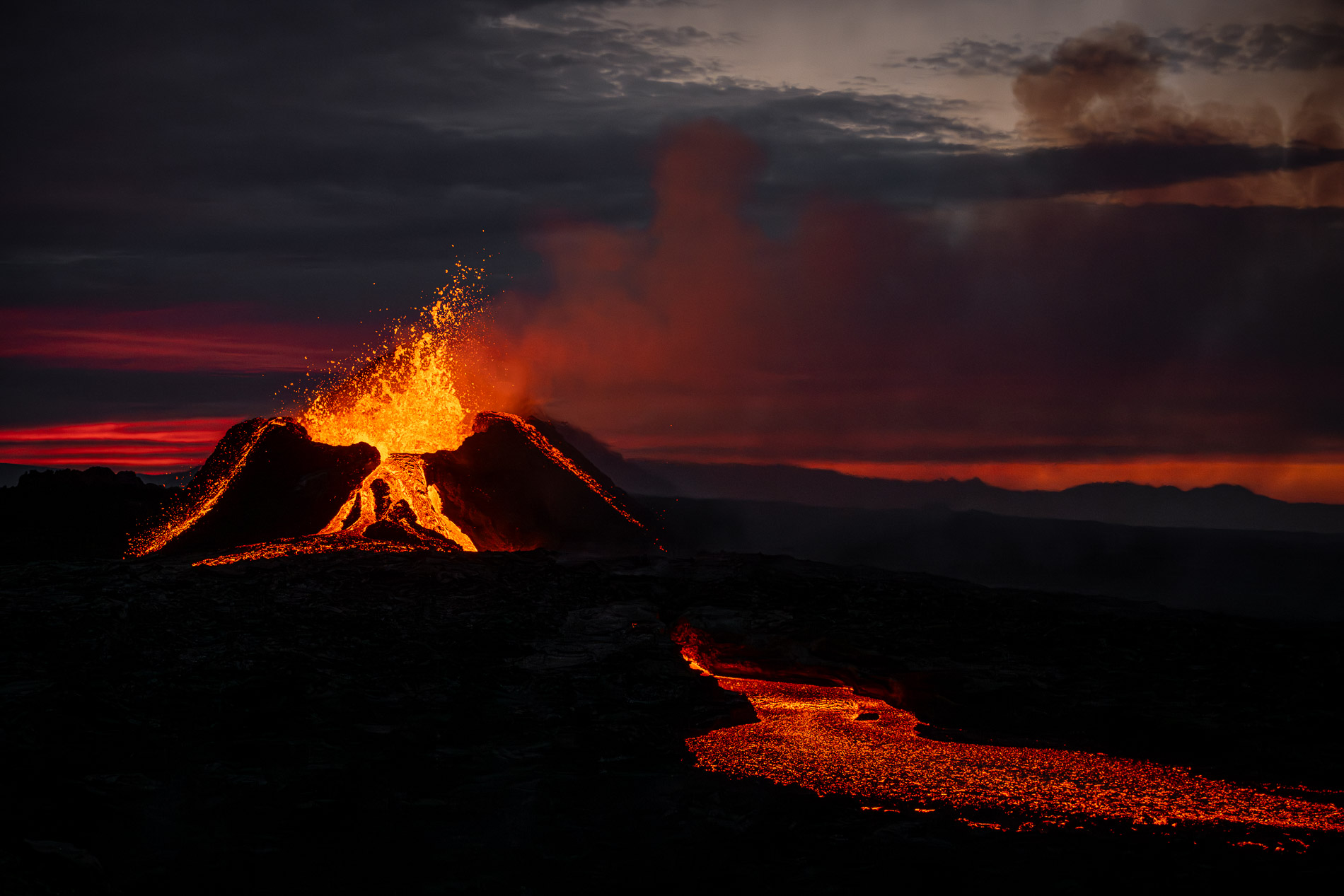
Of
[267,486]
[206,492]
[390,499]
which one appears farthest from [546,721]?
[206,492]

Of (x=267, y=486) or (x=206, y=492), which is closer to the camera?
(x=267, y=486)

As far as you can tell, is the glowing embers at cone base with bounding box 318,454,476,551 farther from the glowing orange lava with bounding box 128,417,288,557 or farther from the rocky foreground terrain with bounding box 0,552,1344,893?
the rocky foreground terrain with bounding box 0,552,1344,893

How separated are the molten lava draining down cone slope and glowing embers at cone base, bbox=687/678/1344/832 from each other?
14.7m

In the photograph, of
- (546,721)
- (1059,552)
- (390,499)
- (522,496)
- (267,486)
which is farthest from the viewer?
(1059,552)

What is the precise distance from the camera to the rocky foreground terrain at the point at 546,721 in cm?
1221

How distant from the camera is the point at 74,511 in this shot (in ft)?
146

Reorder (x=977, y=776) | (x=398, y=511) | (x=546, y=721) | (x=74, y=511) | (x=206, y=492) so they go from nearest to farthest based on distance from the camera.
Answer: (x=977, y=776) → (x=546, y=721) → (x=398, y=511) → (x=206, y=492) → (x=74, y=511)

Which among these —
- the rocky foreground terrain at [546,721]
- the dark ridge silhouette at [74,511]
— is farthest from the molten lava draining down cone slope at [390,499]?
the rocky foreground terrain at [546,721]

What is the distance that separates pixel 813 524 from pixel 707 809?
275 ft

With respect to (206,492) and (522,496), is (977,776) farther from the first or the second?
(206,492)

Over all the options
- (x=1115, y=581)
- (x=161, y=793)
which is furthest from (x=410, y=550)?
(x=1115, y=581)

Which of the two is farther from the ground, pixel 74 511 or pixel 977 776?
pixel 74 511

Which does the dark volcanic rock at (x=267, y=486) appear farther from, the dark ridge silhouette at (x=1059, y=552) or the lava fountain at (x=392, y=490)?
the dark ridge silhouette at (x=1059, y=552)

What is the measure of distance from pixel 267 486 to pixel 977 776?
26.0 meters
